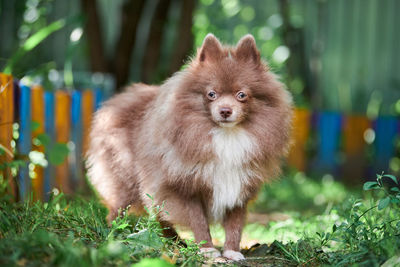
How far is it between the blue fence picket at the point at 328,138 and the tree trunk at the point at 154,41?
9.18ft

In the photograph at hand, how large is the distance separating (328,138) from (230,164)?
4.72 m

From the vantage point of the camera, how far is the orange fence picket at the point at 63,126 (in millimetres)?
4832

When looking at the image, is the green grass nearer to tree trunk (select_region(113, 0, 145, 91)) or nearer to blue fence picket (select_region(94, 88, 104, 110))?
blue fence picket (select_region(94, 88, 104, 110))

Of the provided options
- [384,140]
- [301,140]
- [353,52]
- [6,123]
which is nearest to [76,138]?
[6,123]

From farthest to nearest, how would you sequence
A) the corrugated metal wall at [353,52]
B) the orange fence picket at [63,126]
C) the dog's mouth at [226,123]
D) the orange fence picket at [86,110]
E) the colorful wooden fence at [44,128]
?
the corrugated metal wall at [353,52]
the orange fence picket at [86,110]
the orange fence picket at [63,126]
the colorful wooden fence at [44,128]
the dog's mouth at [226,123]

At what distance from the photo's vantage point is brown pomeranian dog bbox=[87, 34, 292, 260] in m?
3.16

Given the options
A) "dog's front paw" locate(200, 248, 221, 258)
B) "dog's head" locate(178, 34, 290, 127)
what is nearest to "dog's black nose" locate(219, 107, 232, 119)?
"dog's head" locate(178, 34, 290, 127)

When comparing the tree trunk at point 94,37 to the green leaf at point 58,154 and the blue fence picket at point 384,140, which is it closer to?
the green leaf at point 58,154

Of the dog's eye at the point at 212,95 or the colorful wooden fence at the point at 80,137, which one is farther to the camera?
the colorful wooden fence at the point at 80,137

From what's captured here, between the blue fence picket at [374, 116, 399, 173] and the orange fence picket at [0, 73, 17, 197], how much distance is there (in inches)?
217

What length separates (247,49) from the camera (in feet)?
11.1

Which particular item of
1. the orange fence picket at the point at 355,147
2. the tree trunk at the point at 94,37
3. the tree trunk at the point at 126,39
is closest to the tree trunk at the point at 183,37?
the tree trunk at the point at 126,39

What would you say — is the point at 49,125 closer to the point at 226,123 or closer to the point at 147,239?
the point at 226,123

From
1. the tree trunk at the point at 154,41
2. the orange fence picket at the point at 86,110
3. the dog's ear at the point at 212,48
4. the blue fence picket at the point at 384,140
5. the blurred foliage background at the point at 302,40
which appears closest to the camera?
the dog's ear at the point at 212,48
